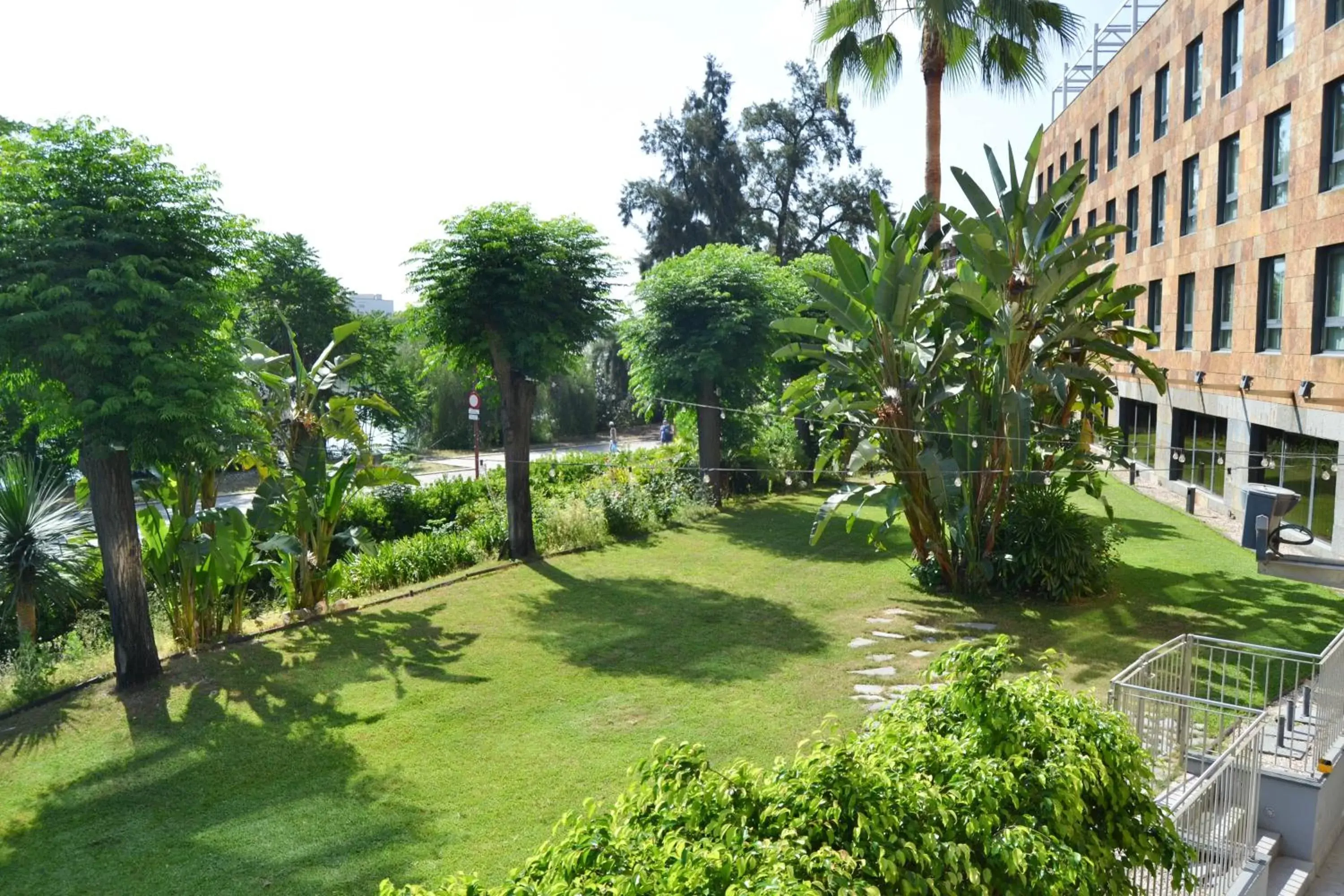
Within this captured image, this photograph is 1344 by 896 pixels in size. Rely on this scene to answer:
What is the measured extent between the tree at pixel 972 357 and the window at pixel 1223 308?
7430 millimetres

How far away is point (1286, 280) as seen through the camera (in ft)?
54.9

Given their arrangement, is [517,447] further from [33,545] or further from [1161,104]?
[1161,104]

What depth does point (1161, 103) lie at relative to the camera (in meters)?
24.9

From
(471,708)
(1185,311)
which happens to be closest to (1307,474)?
(1185,311)

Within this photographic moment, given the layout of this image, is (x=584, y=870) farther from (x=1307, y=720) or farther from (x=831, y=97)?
(x=831, y=97)

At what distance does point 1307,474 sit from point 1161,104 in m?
12.8

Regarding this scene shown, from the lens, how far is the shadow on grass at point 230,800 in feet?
20.9

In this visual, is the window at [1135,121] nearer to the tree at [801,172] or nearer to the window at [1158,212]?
the window at [1158,212]

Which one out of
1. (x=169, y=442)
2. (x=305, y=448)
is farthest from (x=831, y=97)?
(x=169, y=442)

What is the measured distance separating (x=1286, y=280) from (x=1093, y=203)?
16270 mm

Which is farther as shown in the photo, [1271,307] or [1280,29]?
[1271,307]

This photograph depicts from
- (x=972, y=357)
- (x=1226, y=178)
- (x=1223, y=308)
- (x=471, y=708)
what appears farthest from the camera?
(x=1223, y=308)

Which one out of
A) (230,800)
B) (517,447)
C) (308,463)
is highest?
(308,463)

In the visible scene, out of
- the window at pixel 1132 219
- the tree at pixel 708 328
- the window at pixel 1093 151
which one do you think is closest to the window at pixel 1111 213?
the window at pixel 1132 219
